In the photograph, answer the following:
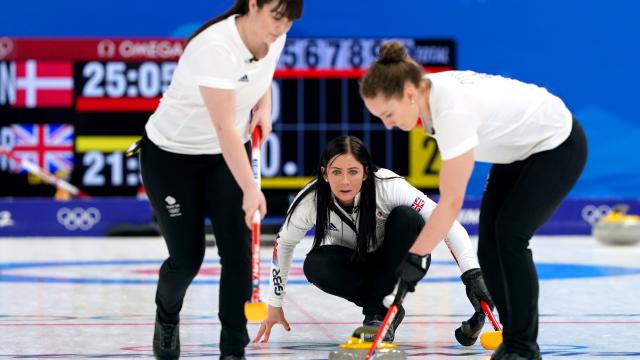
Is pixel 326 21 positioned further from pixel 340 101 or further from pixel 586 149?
pixel 586 149

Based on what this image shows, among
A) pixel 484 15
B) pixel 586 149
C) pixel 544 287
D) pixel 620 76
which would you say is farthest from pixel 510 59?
pixel 586 149

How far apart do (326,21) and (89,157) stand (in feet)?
15.1

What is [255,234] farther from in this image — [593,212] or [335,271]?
[593,212]

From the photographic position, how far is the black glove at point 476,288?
388 cm

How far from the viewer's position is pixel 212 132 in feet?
10.8

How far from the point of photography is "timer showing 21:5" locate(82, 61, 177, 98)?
1262 centimetres

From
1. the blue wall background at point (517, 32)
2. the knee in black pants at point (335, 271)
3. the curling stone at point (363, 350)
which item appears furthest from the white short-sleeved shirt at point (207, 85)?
the blue wall background at point (517, 32)

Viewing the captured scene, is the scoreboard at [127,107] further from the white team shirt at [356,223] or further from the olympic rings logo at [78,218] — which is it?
the white team shirt at [356,223]

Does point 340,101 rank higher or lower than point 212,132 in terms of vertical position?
lower

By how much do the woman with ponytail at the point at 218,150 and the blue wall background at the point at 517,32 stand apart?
1190 centimetres

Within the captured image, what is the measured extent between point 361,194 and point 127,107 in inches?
354

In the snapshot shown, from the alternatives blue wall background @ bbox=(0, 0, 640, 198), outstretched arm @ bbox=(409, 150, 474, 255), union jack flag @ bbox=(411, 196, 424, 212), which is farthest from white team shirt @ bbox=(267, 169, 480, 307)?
blue wall background @ bbox=(0, 0, 640, 198)

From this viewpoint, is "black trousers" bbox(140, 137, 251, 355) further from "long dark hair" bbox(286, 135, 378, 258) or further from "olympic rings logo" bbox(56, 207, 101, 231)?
"olympic rings logo" bbox(56, 207, 101, 231)

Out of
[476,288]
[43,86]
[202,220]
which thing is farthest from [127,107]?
[202,220]
